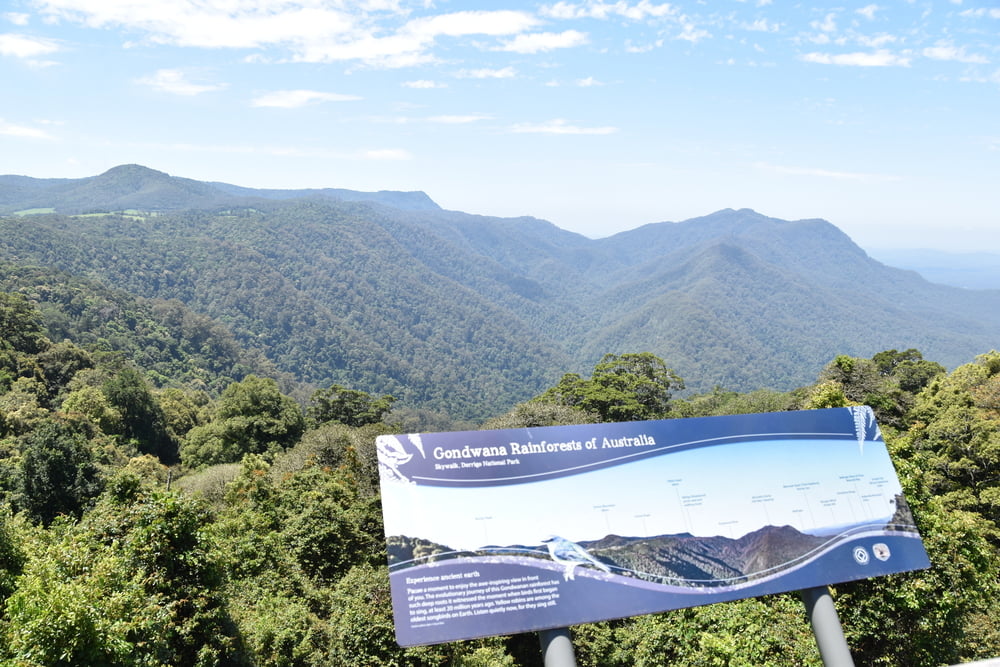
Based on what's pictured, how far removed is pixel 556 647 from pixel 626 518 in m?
1.09

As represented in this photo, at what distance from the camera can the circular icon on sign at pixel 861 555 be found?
538 centimetres

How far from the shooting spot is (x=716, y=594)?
16.1 ft

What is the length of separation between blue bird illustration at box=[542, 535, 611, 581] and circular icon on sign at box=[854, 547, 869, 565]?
7.69 feet

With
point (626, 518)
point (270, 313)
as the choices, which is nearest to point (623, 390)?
point (626, 518)

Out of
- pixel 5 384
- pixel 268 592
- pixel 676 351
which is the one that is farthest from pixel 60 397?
pixel 676 351

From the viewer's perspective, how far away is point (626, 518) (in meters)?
4.96

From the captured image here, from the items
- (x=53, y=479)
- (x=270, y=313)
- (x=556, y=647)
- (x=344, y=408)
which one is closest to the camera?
(x=556, y=647)

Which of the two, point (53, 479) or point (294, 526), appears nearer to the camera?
point (294, 526)

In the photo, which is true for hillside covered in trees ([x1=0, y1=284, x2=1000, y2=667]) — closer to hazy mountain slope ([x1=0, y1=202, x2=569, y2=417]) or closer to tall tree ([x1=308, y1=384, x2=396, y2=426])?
tall tree ([x1=308, y1=384, x2=396, y2=426])

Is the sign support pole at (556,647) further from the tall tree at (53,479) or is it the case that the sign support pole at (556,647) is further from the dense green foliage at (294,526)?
the tall tree at (53,479)

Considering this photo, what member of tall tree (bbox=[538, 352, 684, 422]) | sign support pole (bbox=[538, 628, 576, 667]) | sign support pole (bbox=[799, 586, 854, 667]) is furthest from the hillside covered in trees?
sign support pole (bbox=[538, 628, 576, 667])

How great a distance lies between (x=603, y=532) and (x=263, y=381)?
40182mm

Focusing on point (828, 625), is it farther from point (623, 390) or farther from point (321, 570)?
point (623, 390)

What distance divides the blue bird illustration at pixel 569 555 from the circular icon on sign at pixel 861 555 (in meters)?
2.34
